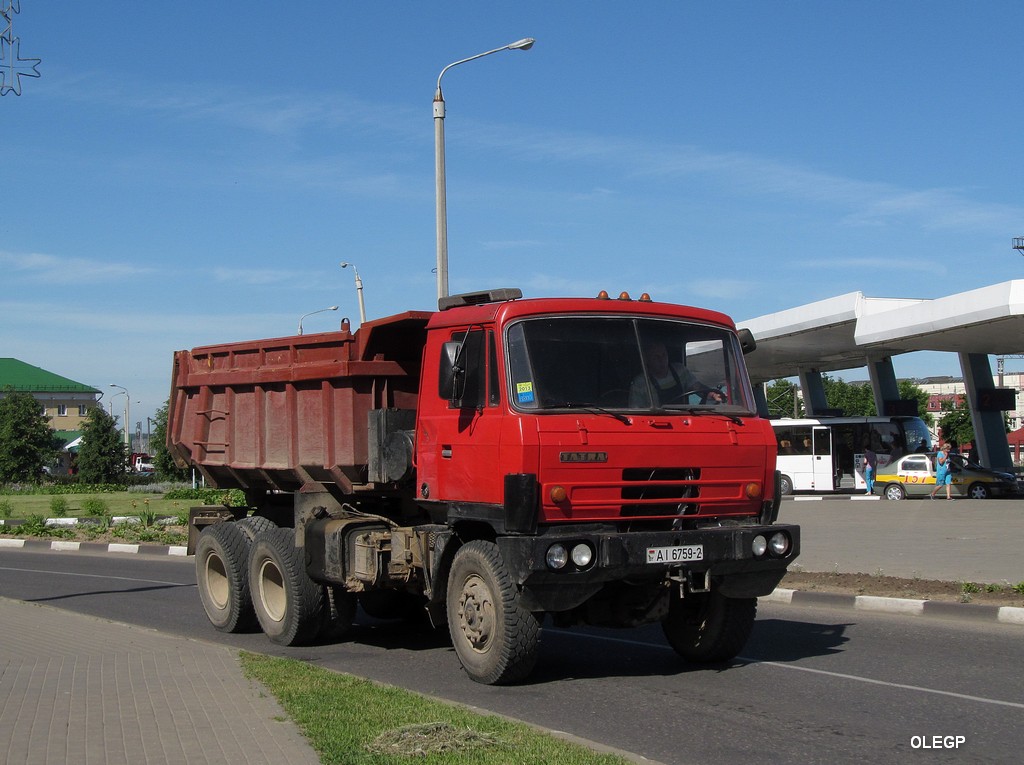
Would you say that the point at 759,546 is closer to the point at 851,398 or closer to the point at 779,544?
the point at 779,544

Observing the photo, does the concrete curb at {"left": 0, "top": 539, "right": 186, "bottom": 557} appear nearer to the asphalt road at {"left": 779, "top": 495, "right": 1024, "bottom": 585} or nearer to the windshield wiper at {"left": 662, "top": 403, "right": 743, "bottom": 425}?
the asphalt road at {"left": 779, "top": 495, "right": 1024, "bottom": 585}

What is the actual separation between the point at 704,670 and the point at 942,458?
27.9 meters

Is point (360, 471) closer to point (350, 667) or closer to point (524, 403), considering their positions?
point (350, 667)

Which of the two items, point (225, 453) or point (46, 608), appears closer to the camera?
point (225, 453)

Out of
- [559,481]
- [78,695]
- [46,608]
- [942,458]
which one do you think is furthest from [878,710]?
[942,458]

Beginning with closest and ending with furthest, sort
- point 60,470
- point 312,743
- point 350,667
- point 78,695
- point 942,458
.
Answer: point 312,743 → point 78,695 → point 350,667 → point 942,458 → point 60,470

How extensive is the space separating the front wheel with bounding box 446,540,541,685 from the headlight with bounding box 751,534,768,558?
1596mm

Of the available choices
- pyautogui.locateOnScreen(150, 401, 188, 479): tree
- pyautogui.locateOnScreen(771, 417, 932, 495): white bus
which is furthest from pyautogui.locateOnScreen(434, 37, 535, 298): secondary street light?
pyautogui.locateOnScreen(771, 417, 932, 495): white bus

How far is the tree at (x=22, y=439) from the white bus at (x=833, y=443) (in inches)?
1744

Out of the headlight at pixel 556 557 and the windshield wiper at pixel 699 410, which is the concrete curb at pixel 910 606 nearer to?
the windshield wiper at pixel 699 410

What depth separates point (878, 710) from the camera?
716 cm

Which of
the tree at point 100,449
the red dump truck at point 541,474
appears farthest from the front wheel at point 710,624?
the tree at point 100,449

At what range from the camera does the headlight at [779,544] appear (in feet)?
26.7

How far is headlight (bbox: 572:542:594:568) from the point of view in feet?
24.5
